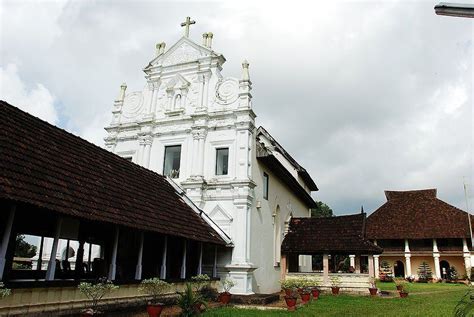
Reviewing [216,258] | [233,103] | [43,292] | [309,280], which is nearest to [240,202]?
[216,258]

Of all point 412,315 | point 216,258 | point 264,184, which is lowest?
point 412,315

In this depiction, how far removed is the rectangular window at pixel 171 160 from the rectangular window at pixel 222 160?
221 cm

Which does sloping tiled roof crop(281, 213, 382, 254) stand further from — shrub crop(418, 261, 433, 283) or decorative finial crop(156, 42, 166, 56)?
shrub crop(418, 261, 433, 283)

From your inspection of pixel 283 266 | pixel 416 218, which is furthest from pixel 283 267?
pixel 416 218

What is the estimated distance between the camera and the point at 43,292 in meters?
8.74

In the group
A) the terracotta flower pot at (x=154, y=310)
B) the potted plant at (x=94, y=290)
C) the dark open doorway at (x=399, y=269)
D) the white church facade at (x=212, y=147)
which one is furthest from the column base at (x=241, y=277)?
the dark open doorway at (x=399, y=269)

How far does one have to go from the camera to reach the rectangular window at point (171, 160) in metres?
20.1

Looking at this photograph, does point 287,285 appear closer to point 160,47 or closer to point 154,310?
point 154,310

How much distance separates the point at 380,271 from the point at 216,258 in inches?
1245

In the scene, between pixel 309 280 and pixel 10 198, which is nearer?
pixel 10 198

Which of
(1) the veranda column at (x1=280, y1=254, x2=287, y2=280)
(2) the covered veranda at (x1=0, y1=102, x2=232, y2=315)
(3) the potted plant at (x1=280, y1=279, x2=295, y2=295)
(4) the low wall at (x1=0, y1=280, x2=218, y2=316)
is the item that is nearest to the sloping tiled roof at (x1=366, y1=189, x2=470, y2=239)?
(1) the veranda column at (x1=280, y1=254, x2=287, y2=280)

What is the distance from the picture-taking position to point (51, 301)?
8.94 metres

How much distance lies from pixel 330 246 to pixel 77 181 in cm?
1437

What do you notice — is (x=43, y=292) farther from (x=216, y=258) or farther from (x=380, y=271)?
(x=380, y=271)
